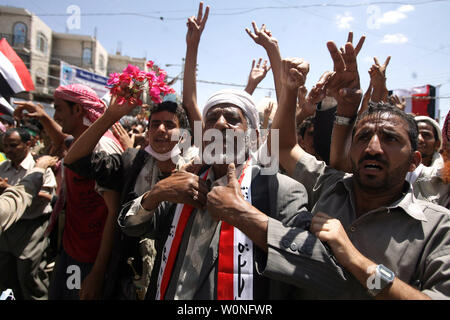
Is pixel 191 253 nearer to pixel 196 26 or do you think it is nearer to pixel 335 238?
pixel 335 238

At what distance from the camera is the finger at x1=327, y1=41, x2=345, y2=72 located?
6.03 feet

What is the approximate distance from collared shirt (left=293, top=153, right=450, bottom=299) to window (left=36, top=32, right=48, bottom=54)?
137 feet

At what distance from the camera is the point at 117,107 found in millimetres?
2143

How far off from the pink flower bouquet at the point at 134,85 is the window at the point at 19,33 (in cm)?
3650

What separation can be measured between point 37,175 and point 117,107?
4.88ft

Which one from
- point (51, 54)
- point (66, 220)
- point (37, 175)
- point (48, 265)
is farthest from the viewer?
point (51, 54)

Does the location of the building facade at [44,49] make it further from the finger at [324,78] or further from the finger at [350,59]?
the finger at [350,59]

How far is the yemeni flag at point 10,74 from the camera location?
190 inches

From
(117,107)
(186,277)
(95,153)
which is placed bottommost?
(186,277)

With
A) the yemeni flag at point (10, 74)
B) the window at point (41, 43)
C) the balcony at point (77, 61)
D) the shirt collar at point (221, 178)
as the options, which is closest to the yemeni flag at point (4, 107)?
the yemeni flag at point (10, 74)

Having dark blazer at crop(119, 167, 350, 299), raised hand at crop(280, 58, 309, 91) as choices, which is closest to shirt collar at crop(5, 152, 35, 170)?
dark blazer at crop(119, 167, 350, 299)

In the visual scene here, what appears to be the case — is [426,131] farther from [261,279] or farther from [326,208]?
[261,279]

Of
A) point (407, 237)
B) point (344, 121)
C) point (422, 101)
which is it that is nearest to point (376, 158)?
point (407, 237)
